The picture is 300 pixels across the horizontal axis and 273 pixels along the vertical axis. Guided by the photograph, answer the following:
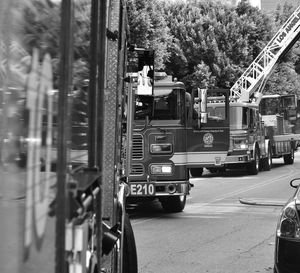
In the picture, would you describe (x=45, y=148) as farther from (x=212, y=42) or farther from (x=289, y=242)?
(x=212, y=42)

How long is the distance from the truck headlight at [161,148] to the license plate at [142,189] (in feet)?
2.12

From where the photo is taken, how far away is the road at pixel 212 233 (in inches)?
253

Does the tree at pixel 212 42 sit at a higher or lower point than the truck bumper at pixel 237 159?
higher

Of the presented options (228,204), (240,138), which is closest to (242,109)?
(240,138)

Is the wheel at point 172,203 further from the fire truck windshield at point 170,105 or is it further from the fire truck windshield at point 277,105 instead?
the fire truck windshield at point 277,105

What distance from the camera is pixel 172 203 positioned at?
10828mm

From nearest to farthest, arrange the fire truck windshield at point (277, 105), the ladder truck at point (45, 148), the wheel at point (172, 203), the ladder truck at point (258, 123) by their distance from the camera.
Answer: the ladder truck at point (45, 148) → the wheel at point (172, 203) → the ladder truck at point (258, 123) → the fire truck windshield at point (277, 105)

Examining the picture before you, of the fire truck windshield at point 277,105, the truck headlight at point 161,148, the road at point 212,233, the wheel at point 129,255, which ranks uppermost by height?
the fire truck windshield at point 277,105

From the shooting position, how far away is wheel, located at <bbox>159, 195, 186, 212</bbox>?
425 inches

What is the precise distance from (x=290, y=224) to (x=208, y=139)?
6037 mm

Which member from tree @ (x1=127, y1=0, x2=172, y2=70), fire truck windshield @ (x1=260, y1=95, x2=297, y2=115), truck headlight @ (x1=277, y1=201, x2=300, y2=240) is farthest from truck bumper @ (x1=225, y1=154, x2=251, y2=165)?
truck headlight @ (x1=277, y1=201, x2=300, y2=240)

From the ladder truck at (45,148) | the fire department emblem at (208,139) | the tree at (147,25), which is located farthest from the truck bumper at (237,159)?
the ladder truck at (45,148)

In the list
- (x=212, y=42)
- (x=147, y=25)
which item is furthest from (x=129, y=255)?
(x=212, y=42)

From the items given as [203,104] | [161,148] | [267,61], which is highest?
[267,61]
